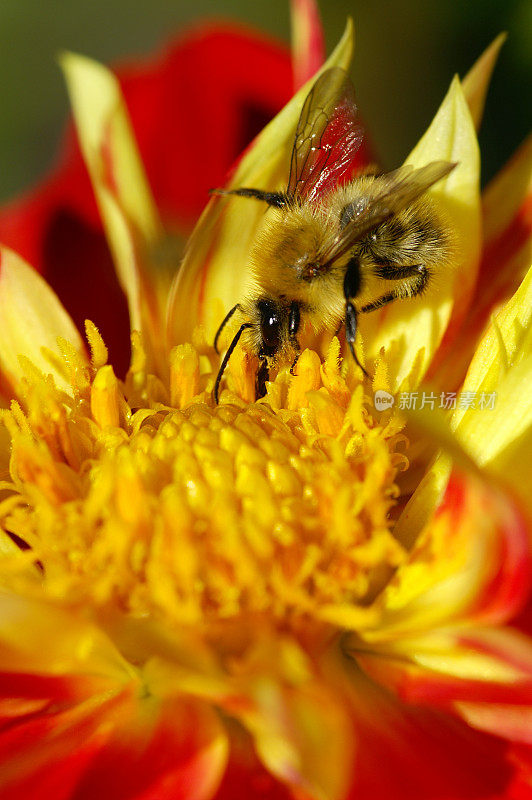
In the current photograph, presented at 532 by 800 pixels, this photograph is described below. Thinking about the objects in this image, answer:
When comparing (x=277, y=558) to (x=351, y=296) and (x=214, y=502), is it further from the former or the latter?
(x=351, y=296)

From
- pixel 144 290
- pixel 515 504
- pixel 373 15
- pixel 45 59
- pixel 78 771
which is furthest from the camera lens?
pixel 45 59

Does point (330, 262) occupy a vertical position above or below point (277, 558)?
above

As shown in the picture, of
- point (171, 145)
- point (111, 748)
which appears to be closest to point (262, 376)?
point (111, 748)

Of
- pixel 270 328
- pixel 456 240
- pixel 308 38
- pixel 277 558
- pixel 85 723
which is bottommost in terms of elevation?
pixel 85 723

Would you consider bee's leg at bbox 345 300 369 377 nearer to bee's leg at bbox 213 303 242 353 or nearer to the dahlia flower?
the dahlia flower

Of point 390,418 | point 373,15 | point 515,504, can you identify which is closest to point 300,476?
point 390,418

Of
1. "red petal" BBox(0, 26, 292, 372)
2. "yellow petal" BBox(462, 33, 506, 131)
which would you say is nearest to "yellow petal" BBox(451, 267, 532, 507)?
"yellow petal" BBox(462, 33, 506, 131)

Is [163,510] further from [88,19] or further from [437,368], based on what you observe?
[88,19]
